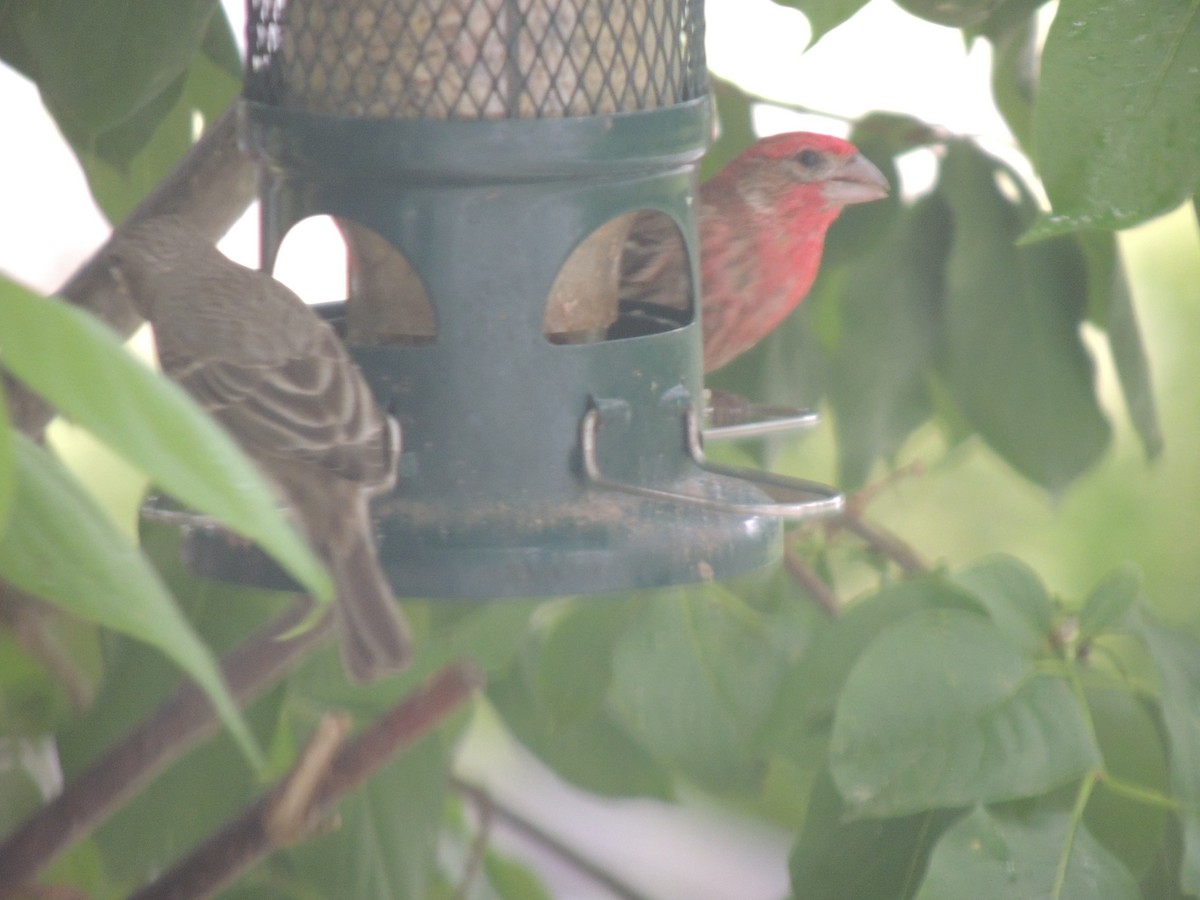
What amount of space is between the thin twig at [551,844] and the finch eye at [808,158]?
1.75 metres

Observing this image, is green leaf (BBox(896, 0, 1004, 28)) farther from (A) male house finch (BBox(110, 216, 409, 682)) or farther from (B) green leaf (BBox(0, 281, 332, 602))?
(B) green leaf (BBox(0, 281, 332, 602))

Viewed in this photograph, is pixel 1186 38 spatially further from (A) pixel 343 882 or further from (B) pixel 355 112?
(A) pixel 343 882

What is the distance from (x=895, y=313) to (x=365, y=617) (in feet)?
5.25

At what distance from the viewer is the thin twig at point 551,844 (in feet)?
14.4

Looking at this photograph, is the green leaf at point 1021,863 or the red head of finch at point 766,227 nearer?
the green leaf at point 1021,863

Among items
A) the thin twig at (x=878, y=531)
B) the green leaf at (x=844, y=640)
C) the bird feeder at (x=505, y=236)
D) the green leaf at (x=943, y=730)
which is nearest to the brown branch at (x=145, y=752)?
the bird feeder at (x=505, y=236)

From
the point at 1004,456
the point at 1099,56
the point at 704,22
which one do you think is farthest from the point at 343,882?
the point at 1099,56

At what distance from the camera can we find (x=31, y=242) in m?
8.77

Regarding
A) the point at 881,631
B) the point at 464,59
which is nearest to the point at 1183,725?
the point at 881,631

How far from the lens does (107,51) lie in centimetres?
300

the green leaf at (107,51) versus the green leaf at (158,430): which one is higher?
the green leaf at (158,430)

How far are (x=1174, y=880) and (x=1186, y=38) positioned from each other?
1.61 metres

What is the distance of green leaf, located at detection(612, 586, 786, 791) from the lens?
11.6 ft

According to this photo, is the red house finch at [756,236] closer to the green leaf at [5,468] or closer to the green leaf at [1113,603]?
the green leaf at [1113,603]
